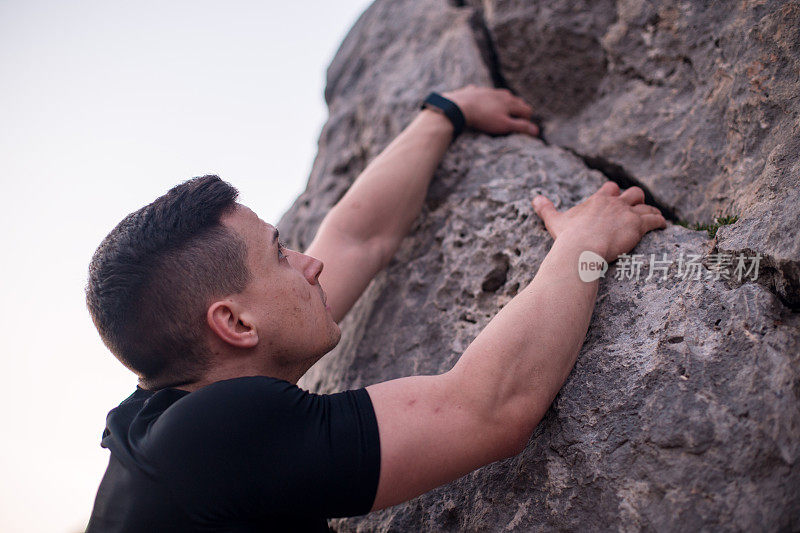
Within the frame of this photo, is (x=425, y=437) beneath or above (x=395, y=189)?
beneath

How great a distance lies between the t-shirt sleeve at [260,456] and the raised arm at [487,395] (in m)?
0.09

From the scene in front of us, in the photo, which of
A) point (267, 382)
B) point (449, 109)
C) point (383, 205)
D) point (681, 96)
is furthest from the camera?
point (449, 109)

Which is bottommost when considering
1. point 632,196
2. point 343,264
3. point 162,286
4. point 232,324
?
point 632,196

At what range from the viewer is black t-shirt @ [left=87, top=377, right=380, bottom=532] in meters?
1.65

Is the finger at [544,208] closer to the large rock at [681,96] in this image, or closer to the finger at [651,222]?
the finger at [651,222]

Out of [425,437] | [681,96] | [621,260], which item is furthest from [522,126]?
[425,437]

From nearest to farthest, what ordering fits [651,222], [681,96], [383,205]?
1. [651,222]
2. [681,96]
3. [383,205]

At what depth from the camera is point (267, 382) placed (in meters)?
1.76

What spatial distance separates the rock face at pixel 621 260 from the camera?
1.70 meters

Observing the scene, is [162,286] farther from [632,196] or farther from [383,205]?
[632,196]

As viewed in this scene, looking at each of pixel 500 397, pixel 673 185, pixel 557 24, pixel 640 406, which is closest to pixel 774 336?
pixel 640 406

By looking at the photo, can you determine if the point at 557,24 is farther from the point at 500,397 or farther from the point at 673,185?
the point at 500,397

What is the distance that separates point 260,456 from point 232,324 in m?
0.53
